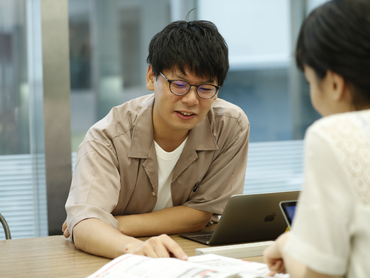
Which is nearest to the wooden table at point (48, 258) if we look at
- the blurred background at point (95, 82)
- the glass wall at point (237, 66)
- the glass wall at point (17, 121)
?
the blurred background at point (95, 82)

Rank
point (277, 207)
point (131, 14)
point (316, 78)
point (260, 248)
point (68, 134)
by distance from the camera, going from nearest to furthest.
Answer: point (316, 78) < point (260, 248) < point (277, 207) < point (68, 134) < point (131, 14)

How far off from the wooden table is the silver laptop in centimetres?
10

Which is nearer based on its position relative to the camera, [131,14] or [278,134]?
[131,14]

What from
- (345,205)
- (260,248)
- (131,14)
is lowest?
A: (260,248)

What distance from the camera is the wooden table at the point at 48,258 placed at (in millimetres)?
1134

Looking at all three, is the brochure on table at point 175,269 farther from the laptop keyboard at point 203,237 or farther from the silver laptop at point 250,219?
the laptop keyboard at point 203,237

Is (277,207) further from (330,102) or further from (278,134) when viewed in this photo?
(278,134)

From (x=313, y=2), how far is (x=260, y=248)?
276 cm

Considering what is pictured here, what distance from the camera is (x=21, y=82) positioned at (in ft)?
8.45

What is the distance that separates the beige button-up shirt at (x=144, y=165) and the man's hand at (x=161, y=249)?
1.06 feet

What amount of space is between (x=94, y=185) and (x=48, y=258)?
30 cm

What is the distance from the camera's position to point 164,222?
1.54m

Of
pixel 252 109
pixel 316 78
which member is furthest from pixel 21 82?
pixel 316 78

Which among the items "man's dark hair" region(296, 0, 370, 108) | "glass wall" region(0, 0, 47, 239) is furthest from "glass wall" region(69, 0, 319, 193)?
"man's dark hair" region(296, 0, 370, 108)
